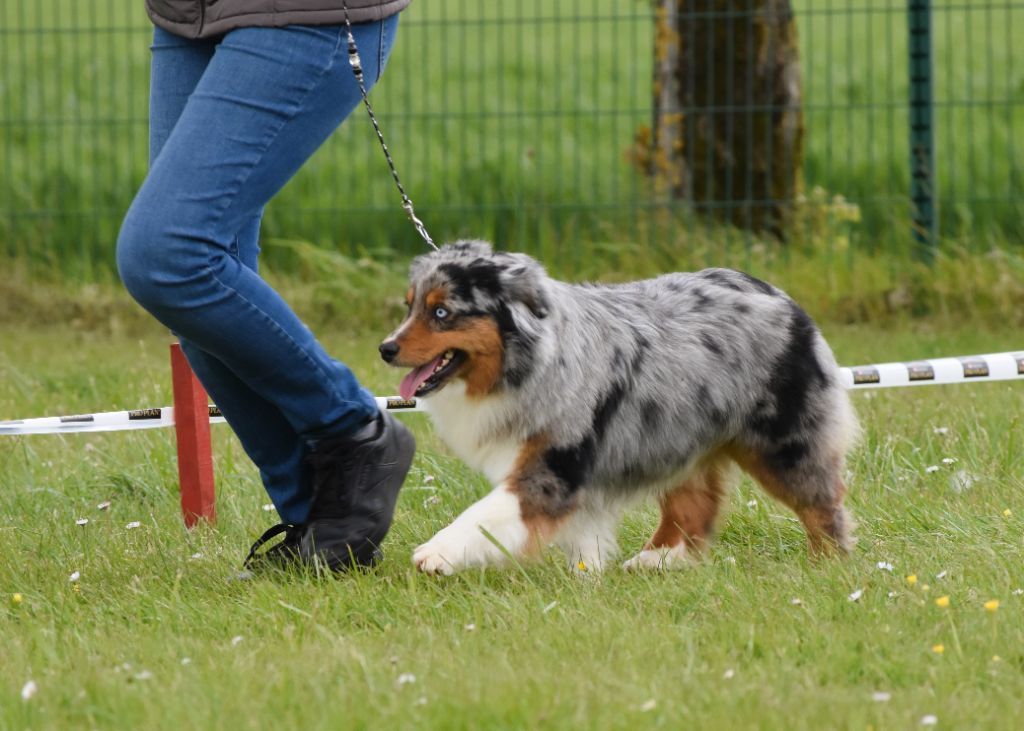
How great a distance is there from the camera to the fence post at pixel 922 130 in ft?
27.2

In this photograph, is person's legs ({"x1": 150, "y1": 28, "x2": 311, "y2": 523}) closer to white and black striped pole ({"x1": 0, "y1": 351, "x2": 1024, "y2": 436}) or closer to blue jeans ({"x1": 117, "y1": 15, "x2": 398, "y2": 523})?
blue jeans ({"x1": 117, "y1": 15, "x2": 398, "y2": 523})

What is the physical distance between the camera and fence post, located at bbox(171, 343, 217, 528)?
15.2ft

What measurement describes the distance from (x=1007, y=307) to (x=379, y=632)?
17.6 ft

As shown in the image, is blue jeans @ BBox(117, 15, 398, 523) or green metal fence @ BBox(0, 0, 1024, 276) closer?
blue jeans @ BBox(117, 15, 398, 523)

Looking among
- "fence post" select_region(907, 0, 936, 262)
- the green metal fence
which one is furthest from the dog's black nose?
"fence post" select_region(907, 0, 936, 262)

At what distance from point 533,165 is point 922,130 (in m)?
2.30

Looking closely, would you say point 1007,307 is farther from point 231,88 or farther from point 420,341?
point 231,88

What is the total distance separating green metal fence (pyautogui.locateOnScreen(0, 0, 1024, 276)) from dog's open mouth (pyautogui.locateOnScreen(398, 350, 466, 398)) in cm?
473

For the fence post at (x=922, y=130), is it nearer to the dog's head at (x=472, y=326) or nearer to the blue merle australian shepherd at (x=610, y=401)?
the blue merle australian shepherd at (x=610, y=401)

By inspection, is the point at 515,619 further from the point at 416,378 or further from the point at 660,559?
the point at 660,559

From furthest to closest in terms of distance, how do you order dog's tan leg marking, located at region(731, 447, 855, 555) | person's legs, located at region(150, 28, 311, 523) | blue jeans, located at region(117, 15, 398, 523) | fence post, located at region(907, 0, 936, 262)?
fence post, located at region(907, 0, 936, 262), dog's tan leg marking, located at region(731, 447, 855, 555), person's legs, located at region(150, 28, 311, 523), blue jeans, located at region(117, 15, 398, 523)

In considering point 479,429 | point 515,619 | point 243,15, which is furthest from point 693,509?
point 243,15

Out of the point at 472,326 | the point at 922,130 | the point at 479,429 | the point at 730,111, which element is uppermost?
the point at 730,111

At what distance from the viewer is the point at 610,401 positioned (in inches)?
158
